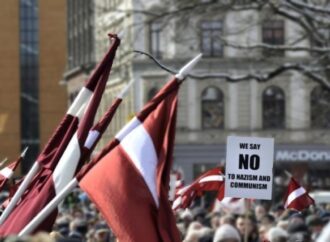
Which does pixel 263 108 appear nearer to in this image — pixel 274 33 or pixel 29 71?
pixel 274 33

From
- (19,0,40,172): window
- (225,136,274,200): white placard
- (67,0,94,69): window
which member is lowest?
(19,0,40,172): window

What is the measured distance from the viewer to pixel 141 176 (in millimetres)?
7688

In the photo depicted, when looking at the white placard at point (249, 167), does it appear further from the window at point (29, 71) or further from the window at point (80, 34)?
the window at point (29, 71)

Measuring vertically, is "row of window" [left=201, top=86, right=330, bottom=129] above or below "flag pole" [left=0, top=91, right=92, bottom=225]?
below

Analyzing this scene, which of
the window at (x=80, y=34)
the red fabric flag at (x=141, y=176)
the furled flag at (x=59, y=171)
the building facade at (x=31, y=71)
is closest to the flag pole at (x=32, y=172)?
the furled flag at (x=59, y=171)

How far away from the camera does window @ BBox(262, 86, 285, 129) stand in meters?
59.5

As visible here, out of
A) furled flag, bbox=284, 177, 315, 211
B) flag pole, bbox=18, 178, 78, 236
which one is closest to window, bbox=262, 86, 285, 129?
furled flag, bbox=284, 177, 315, 211

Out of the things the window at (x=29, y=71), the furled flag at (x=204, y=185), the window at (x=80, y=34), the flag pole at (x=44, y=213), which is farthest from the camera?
the window at (x=29, y=71)

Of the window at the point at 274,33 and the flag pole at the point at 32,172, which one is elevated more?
the flag pole at the point at 32,172

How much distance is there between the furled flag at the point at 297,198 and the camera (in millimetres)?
11914

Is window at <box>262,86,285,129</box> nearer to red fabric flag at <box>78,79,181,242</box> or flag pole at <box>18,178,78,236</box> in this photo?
red fabric flag at <box>78,79,181,242</box>

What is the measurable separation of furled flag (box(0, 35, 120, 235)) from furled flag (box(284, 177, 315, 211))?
3598mm

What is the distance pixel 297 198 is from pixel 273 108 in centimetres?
4800

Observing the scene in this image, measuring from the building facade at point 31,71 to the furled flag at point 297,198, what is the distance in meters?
97.9
